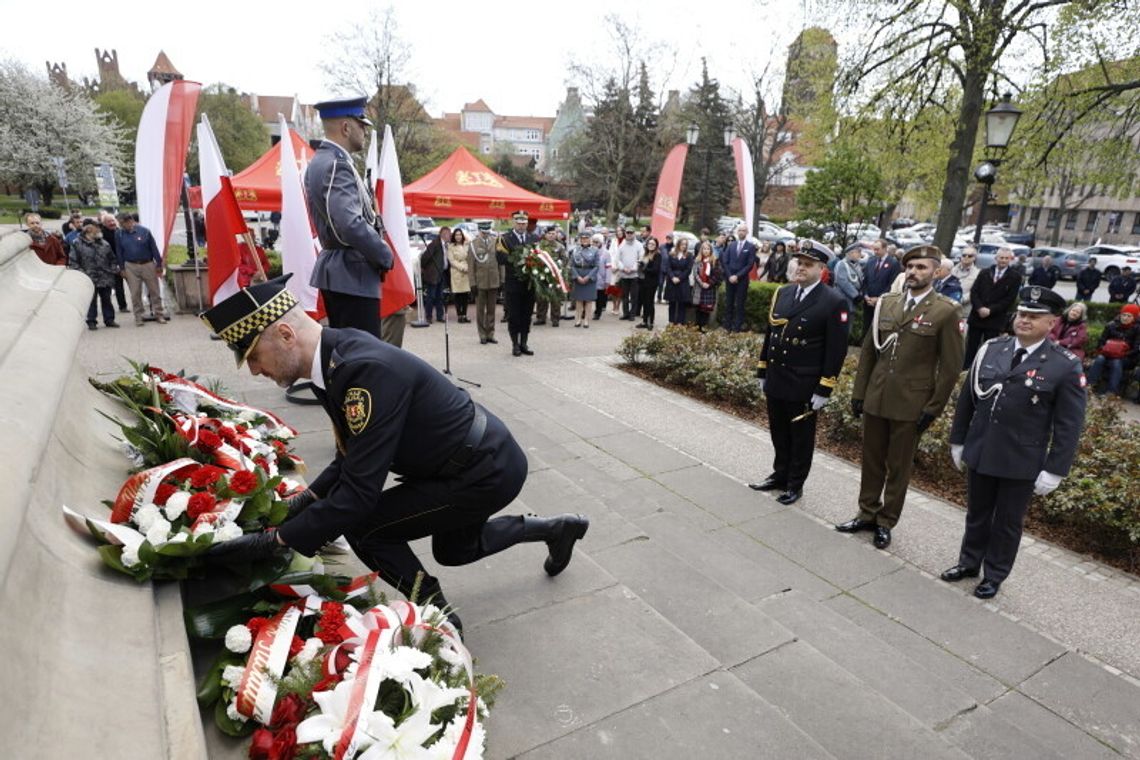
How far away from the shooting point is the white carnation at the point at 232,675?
76.1 inches

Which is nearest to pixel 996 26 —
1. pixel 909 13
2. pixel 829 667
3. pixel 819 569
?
pixel 909 13

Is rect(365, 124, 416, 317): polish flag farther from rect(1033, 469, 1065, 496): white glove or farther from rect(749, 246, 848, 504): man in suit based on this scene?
rect(1033, 469, 1065, 496): white glove

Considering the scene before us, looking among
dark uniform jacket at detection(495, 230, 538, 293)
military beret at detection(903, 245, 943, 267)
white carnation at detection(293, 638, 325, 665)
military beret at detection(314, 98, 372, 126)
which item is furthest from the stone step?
dark uniform jacket at detection(495, 230, 538, 293)

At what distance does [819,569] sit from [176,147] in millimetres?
9712

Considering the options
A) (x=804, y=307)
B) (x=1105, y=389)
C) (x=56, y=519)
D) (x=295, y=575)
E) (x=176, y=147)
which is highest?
(x=176, y=147)

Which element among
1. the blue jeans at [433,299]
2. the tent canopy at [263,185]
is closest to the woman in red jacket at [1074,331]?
the blue jeans at [433,299]

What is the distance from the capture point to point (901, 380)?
4465 millimetres

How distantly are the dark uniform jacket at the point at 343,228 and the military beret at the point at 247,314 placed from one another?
216 centimetres

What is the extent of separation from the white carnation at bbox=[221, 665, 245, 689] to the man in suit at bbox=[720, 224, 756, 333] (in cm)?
1124

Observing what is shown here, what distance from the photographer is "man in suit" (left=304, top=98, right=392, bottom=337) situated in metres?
4.34

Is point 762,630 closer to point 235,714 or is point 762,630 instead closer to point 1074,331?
point 235,714

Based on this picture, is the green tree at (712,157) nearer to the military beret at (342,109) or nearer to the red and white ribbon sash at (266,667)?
the military beret at (342,109)

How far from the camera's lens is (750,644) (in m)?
3.01

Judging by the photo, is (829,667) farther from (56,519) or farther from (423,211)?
(423,211)
